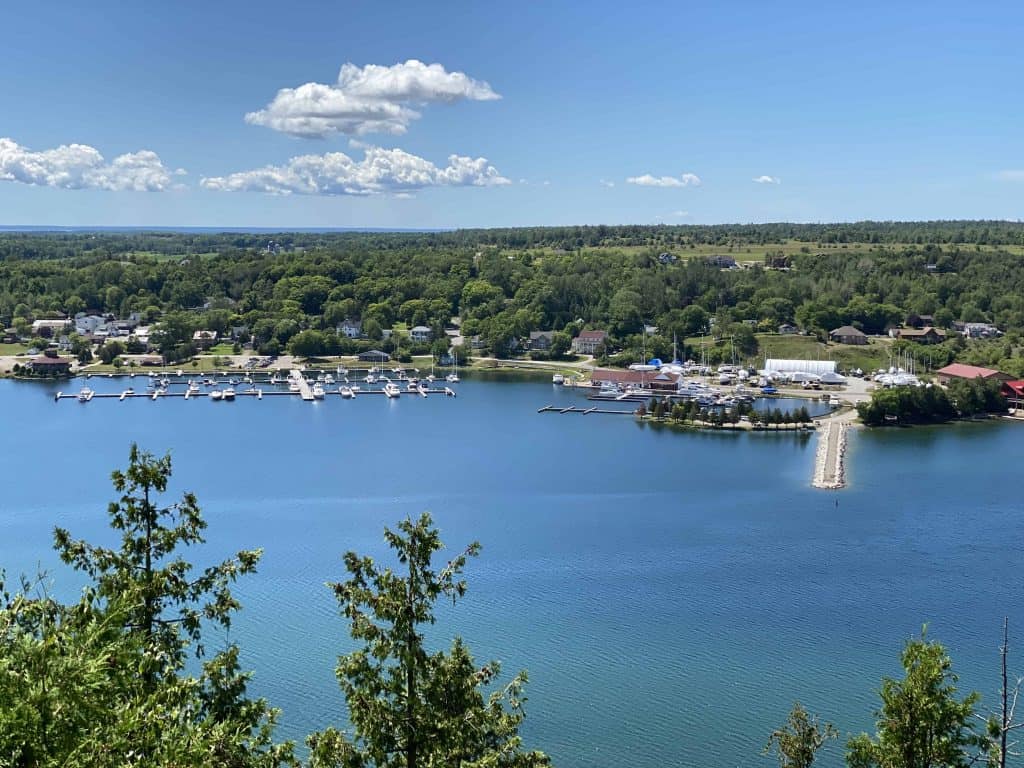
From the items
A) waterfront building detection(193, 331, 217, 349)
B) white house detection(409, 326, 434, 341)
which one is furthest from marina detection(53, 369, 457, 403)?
white house detection(409, 326, 434, 341)

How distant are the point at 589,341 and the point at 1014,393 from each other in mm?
15779

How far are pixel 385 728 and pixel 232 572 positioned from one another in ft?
3.19

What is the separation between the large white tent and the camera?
32750 mm

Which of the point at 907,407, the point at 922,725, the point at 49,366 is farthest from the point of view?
the point at 49,366

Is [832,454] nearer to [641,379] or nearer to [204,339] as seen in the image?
[641,379]

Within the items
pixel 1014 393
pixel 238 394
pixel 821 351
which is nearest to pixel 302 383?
pixel 238 394

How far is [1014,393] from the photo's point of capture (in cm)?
2858

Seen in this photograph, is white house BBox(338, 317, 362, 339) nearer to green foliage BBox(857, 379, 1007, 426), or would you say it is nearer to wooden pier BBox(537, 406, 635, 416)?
wooden pier BBox(537, 406, 635, 416)

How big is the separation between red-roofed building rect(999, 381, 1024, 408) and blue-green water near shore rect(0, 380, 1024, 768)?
2.87 meters

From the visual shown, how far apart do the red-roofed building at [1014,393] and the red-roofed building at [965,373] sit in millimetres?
346

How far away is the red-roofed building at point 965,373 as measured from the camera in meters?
29.4

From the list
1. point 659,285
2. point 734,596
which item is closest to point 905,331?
point 659,285

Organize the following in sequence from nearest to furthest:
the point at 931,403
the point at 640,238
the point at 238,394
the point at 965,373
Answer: the point at 931,403 → the point at 965,373 → the point at 238,394 → the point at 640,238

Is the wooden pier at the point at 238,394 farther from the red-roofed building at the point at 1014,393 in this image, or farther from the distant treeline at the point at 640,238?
the distant treeline at the point at 640,238
